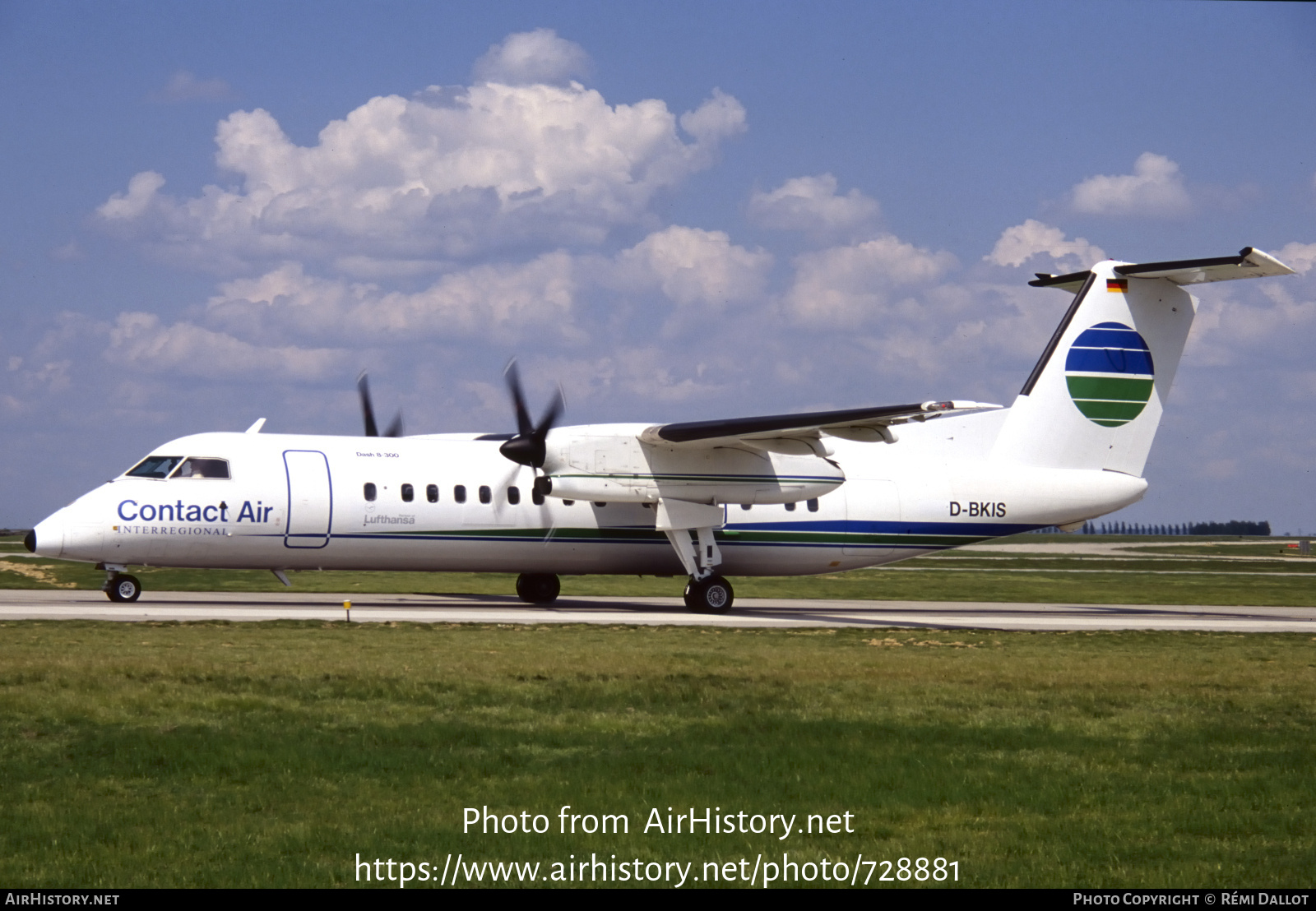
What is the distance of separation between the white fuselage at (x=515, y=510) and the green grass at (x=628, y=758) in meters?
6.44

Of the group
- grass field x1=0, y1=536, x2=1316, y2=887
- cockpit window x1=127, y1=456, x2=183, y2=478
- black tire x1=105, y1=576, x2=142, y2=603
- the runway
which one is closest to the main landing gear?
the runway

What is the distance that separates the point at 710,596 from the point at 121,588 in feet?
37.4

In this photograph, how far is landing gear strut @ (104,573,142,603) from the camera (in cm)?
2422

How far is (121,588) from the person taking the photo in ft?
79.6

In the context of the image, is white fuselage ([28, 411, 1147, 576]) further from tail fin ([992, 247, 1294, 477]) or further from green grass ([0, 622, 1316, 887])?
green grass ([0, 622, 1316, 887])

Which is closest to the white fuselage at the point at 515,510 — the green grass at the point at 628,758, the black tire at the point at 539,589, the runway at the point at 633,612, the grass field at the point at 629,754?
the runway at the point at 633,612

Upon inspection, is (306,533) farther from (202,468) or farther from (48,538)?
(48,538)

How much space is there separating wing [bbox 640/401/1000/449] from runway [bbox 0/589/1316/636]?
11.4 feet

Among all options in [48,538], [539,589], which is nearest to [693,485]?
[539,589]

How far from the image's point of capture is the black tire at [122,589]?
2422cm

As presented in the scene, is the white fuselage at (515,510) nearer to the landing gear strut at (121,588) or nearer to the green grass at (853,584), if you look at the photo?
the landing gear strut at (121,588)

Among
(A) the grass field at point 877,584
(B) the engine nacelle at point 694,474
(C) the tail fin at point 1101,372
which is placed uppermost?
(C) the tail fin at point 1101,372

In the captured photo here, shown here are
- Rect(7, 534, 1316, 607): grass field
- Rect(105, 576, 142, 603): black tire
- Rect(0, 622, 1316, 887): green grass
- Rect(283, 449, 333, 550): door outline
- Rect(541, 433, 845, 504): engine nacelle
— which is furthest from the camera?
Rect(7, 534, 1316, 607): grass field

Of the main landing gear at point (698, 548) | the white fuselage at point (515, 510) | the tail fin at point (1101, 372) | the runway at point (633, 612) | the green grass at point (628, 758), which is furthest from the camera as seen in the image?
the tail fin at point (1101, 372)
